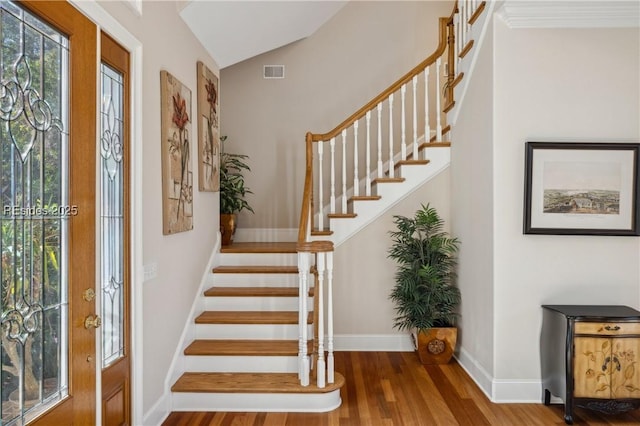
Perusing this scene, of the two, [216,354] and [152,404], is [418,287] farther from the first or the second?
[152,404]

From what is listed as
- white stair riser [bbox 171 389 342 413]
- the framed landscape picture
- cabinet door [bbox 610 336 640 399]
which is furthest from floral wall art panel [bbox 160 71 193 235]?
cabinet door [bbox 610 336 640 399]

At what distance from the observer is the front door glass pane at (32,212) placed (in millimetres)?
1761

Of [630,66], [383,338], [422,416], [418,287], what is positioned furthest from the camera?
[383,338]

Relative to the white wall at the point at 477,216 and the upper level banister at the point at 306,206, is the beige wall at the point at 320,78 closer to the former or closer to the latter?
the upper level banister at the point at 306,206

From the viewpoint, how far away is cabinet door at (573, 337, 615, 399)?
3148mm

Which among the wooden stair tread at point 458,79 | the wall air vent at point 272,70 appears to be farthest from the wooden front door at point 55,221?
the wall air vent at point 272,70

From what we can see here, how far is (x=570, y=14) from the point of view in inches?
134

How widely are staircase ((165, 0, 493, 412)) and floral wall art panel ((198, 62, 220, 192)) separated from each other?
0.89m

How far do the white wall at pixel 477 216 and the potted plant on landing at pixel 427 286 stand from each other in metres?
0.13

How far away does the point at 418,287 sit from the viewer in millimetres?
4387

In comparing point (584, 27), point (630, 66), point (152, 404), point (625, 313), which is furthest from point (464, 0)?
point (152, 404)

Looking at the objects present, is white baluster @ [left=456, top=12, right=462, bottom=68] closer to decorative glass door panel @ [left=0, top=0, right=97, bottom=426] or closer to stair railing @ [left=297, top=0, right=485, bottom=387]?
stair railing @ [left=297, top=0, right=485, bottom=387]

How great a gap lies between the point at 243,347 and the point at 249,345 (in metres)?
0.06

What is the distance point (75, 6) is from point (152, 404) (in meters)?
2.43
